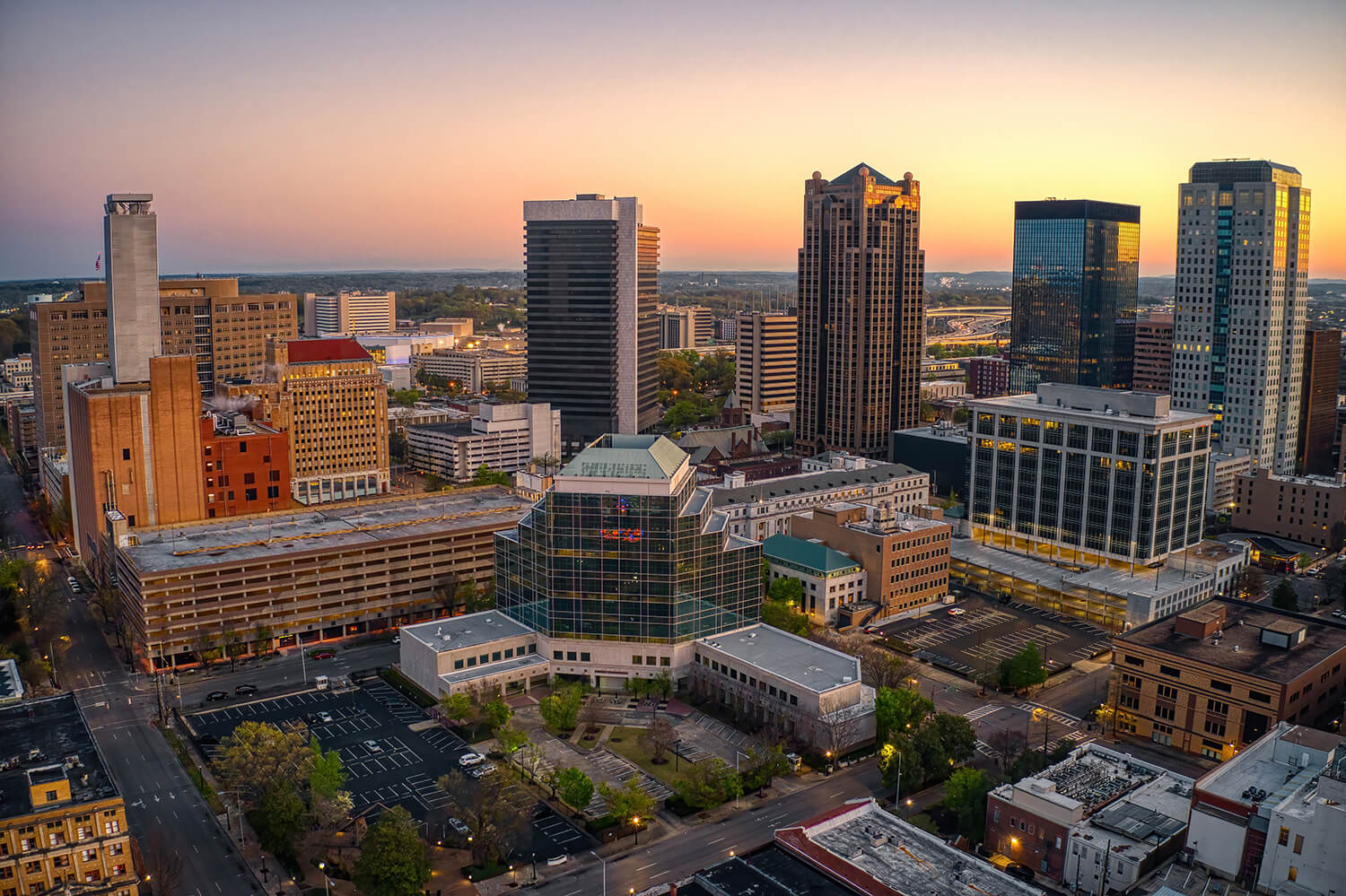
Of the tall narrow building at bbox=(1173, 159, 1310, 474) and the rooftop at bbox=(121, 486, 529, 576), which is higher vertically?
the tall narrow building at bbox=(1173, 159, 1310, 474)

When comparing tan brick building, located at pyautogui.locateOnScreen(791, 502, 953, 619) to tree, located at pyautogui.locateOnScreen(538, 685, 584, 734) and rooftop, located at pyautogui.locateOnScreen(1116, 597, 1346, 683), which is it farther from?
tree, located at pyautogui.locateOnScreen(538, 685, 584, 734)

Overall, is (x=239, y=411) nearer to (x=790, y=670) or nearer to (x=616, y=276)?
(x=616, y=276)

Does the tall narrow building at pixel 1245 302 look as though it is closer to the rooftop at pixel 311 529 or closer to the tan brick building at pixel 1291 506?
the tan brick building at pixel 1291 506

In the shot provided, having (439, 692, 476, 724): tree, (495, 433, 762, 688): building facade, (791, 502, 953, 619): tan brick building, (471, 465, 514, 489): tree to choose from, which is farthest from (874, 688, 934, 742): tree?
(471, 465, 514, 489): tree

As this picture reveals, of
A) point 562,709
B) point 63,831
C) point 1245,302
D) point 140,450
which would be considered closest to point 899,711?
point 562,709

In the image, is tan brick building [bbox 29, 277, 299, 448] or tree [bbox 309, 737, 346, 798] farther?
tan brick building [bbox 29, 277, 299, 448]

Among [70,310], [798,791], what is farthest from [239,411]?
[798,791]
